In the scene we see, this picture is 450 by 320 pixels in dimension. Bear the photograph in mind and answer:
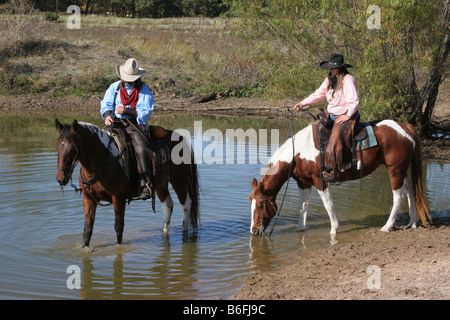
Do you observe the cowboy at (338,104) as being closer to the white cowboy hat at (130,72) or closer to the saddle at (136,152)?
the saddle at (136,152)

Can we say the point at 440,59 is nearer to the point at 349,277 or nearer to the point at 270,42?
the point at 270,42

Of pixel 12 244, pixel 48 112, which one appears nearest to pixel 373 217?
pixel 12 244

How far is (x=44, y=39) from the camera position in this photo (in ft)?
111

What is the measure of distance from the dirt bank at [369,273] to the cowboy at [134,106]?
7.76 feet

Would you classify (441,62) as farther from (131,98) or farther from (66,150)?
(66,150)

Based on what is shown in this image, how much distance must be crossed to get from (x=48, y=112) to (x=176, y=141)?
20.1 meters

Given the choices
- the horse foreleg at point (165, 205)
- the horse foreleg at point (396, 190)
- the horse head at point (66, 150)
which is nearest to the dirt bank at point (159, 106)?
the horse foreleg at point (396, 190)

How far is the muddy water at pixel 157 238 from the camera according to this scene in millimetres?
7254

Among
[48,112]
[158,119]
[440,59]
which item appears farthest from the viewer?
[48,112]

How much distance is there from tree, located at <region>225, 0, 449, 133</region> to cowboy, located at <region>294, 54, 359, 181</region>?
19.1ft

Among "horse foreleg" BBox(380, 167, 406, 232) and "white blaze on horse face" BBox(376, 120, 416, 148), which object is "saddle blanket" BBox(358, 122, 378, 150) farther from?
"horse foreleg" BBox(380, 167, 406, 232)

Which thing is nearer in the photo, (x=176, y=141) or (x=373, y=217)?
(x=176, y=141)

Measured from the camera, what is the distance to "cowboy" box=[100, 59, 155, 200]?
335 inches

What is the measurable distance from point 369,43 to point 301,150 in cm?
736
